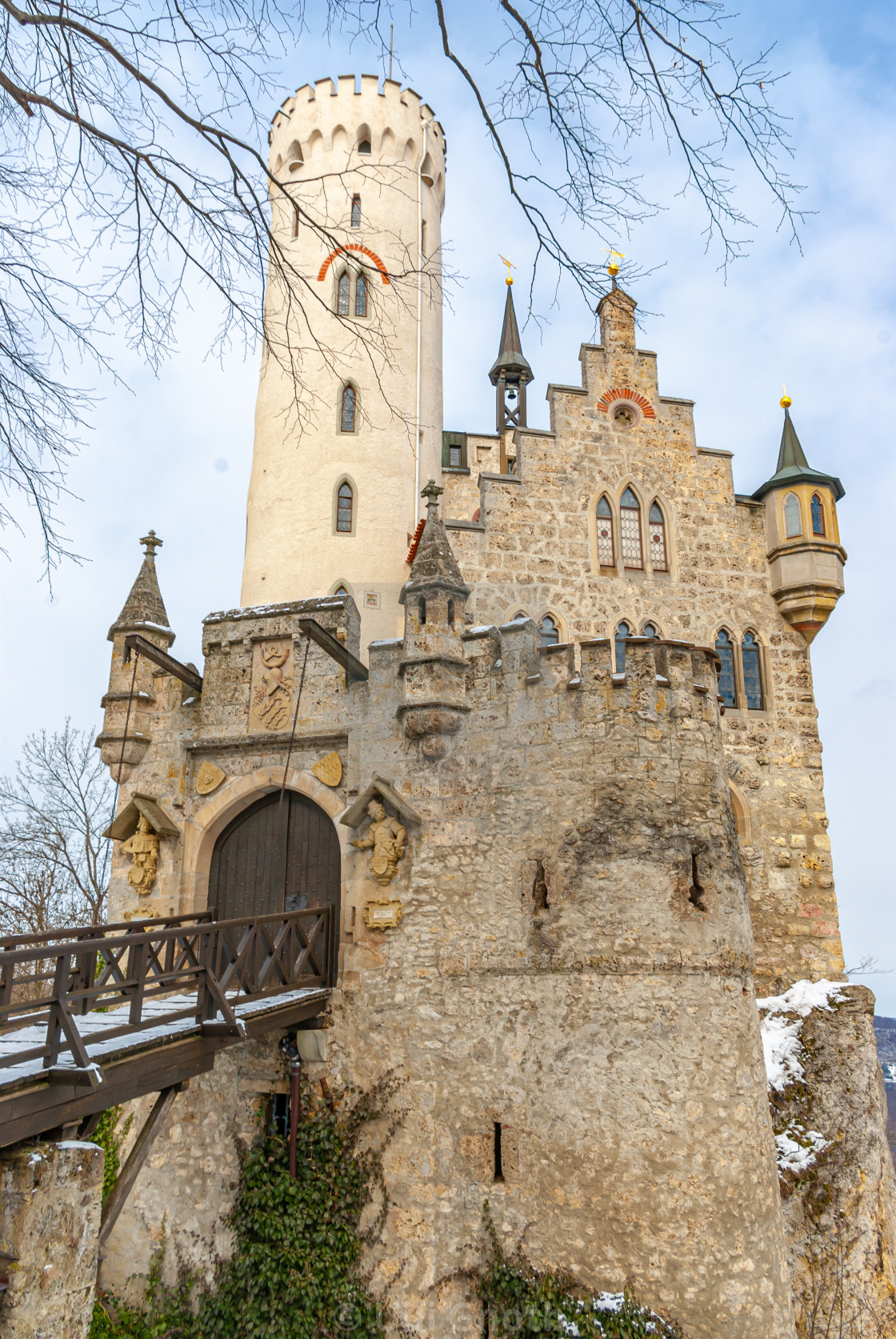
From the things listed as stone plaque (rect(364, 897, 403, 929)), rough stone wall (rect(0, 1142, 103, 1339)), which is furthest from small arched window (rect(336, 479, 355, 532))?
rough stone wall (rect(0, 1142, 103, 1339))

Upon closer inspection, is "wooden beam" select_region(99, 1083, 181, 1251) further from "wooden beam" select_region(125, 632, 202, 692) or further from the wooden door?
"wooden beam" select_region(125, 632, 202, 692)

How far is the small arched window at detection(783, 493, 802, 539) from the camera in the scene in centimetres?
1761

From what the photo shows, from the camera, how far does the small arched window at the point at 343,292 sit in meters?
18.9

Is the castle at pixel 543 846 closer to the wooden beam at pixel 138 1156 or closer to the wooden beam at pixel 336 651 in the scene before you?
the wooden beam at pixel 336 651

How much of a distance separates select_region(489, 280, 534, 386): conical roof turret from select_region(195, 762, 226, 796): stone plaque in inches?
618

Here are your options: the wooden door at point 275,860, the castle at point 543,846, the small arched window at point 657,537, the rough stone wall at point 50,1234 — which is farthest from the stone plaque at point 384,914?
the small arched window at point 657,537

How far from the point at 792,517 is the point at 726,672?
2961 mm

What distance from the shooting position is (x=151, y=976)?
9930mm

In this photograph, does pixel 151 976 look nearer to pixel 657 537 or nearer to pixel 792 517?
pixel 657 537

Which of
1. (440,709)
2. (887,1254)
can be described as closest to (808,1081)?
(887,1254)

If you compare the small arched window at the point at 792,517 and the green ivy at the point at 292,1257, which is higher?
the small arched window at the point at 792,517

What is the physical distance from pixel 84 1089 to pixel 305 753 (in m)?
6.03

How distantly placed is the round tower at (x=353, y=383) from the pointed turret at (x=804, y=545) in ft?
19.9

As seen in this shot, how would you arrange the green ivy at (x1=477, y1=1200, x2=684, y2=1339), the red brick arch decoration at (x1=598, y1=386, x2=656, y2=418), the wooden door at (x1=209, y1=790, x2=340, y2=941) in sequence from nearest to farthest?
the green ivy at (x1=477, y1=1200, x2=684, y2=1339) < the wooden door at (x1=209, y1=790, x2=340, y2=941) < the red brick arch decoration at (x1=598, y1=386, x2=656, y2=418)
